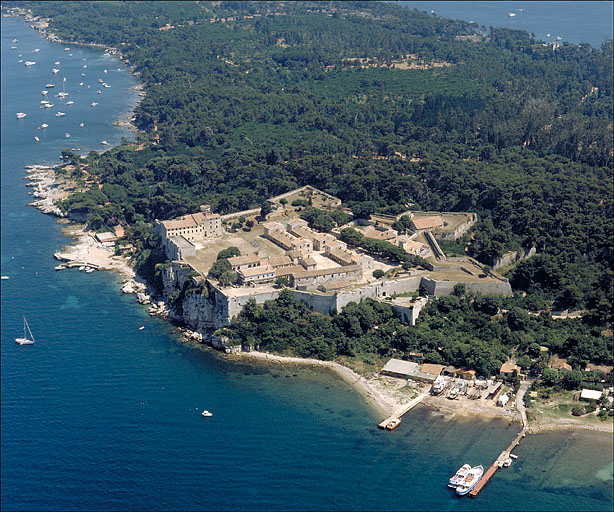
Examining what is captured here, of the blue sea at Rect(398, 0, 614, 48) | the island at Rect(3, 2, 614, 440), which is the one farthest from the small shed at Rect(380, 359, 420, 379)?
the blue sea at Rect(398, 0, 614, 48)

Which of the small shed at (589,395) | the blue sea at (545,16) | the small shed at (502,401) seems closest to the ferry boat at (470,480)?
the small shed at (502,401)

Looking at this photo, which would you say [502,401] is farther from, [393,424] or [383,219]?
[383,219]

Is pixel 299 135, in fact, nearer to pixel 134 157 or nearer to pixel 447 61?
pixel 134 157

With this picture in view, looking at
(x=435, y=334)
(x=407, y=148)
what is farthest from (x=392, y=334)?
(x=407, y=148)

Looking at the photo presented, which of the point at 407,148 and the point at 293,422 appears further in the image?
the point at 407,148

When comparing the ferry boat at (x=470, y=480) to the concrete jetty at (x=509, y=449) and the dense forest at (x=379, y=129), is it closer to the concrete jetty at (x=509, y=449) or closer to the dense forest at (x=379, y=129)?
the concrete jetty at (x=509, y=449)

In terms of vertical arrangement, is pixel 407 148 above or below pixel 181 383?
above

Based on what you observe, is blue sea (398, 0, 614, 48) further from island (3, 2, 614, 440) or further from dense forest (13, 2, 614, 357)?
island (3, 2, 614, 440)
